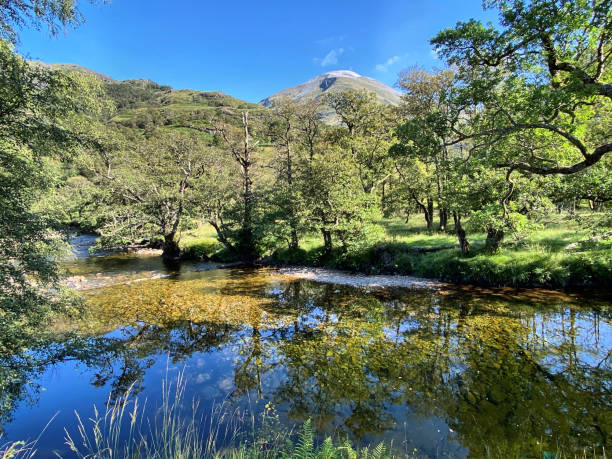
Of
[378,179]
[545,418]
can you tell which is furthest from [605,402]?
[378,179]

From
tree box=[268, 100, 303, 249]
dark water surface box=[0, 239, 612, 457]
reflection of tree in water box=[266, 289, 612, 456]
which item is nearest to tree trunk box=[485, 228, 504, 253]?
dark water surface box=[0, 239, 612, 457]

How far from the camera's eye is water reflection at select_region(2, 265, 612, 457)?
256 inches

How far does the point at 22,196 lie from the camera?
803cm

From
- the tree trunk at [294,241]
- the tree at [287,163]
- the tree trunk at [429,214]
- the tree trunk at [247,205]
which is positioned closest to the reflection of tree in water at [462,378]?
the tree at [287,163]

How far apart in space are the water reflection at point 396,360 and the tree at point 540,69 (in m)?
6.26

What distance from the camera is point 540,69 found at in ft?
35.2

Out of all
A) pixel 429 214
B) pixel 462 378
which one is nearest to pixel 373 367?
pixel 462 378

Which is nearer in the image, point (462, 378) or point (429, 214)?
point (462, 378)

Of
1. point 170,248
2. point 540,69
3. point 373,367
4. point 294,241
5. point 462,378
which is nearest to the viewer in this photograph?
point 462,378

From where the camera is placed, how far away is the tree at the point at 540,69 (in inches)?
331

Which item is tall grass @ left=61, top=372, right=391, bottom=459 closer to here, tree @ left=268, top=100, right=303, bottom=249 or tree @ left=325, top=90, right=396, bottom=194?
tree @ left=268, top=100, right=303, bottom=249

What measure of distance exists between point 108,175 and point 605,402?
122ft

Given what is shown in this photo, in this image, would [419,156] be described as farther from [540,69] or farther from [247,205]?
[247,205]

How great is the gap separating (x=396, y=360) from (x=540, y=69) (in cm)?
1178
